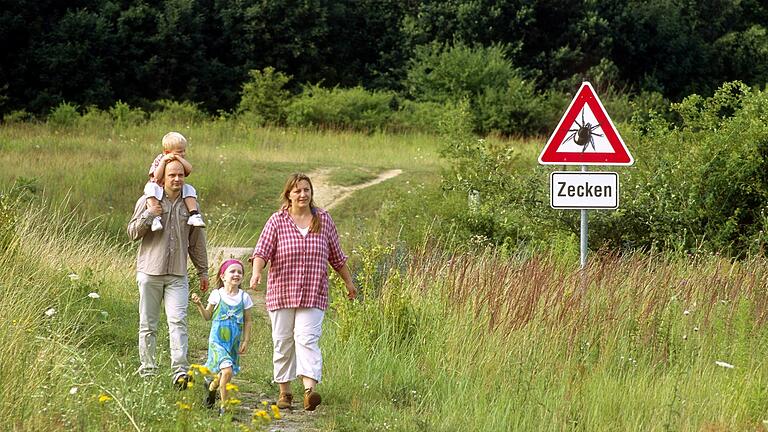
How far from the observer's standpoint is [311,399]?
8266mm

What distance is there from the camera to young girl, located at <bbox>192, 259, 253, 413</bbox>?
816cm

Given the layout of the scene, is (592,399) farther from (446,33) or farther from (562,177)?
(446,33)

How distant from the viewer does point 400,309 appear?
10.2 m

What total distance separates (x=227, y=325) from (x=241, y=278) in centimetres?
34

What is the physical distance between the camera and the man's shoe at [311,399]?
8.27 m

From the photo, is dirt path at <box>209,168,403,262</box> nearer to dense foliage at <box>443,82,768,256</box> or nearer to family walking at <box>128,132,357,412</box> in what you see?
dense foliage at <box>443,82,768,256</box>

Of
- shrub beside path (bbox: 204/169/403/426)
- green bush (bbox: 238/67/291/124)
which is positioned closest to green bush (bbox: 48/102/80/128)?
green bush (bbox: 238/67/291/124)

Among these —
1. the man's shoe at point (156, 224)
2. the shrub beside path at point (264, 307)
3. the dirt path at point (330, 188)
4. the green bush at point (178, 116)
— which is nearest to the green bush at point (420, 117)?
the green bush at point (178, 116)

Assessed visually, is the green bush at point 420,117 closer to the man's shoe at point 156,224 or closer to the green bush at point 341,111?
the green bush at point 341,111

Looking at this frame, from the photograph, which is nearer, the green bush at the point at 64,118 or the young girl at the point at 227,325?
the young girl at the point at 227,325

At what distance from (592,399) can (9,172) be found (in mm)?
18463

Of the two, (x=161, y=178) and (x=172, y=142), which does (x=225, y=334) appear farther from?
(x=172, y=142)

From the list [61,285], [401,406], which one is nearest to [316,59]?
[61,285]

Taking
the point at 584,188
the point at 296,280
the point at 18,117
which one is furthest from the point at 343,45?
the point at 296,280
